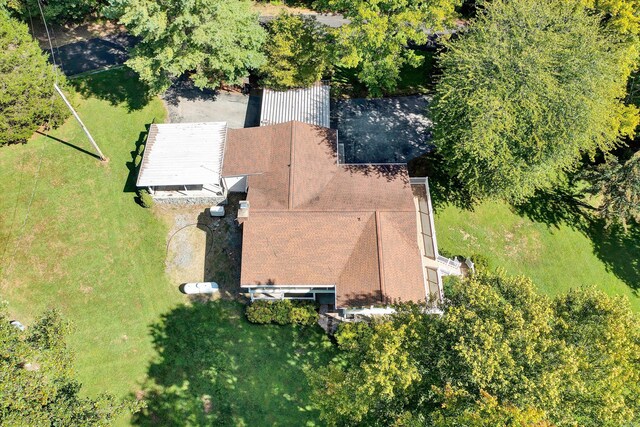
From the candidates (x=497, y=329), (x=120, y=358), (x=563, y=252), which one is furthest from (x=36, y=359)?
(x=563, y=252)

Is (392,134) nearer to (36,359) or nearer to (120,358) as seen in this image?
(120,358)

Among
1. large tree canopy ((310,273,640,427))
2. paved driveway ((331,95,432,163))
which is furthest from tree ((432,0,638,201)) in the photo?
large tree canopy ((310,273,640,427))

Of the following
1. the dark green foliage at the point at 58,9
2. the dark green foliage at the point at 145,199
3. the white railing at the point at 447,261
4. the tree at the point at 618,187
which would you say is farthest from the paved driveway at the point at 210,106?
the tree at the point at 618,187

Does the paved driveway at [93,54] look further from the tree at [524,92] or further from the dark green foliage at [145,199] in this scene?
the tree at [524,92]

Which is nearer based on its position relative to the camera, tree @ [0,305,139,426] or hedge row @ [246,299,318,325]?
tree @ [0,305,139,426]

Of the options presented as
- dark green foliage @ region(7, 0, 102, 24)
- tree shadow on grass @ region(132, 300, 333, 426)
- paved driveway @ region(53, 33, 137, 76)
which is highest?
dark green foliage @ region(7, 0, 102, 24)

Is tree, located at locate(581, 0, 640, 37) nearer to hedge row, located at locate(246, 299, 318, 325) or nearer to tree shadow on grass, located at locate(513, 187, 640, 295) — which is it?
tree shadow on grass, located at locate(513, 187, 640, 295)

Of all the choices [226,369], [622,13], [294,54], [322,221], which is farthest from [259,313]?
[622,13]
